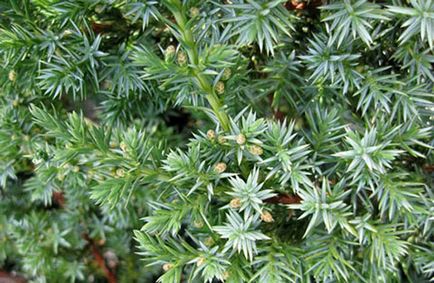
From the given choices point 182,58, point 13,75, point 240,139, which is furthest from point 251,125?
point 13,75

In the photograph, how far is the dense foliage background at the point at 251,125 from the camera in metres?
0.68

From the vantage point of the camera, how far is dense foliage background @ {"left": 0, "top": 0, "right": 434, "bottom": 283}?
0.68 m

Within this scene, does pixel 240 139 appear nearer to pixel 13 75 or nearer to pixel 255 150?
pixel 255 150

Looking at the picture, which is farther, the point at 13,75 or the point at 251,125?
the point at 13,75

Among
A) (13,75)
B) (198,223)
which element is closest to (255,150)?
(198,223)

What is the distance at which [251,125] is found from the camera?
667 millimetres

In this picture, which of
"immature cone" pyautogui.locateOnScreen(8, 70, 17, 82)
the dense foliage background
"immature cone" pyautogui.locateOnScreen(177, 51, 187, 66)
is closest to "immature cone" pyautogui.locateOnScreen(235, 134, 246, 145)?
the dense foliage background

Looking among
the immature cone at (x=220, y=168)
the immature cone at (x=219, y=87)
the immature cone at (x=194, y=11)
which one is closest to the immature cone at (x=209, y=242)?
the immature cone at (x=220, y=168)

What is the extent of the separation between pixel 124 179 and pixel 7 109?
336mm

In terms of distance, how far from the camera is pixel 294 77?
2.74ft

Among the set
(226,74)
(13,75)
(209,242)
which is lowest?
(209,242)

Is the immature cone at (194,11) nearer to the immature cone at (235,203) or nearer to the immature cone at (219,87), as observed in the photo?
the immature cone at (219,87)

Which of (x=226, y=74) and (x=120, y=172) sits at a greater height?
(x=226, y=74)

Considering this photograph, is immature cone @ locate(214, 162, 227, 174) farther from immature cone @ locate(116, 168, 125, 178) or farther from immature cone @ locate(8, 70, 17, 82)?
immature cone @ locate(8, 70, 17, 82)
